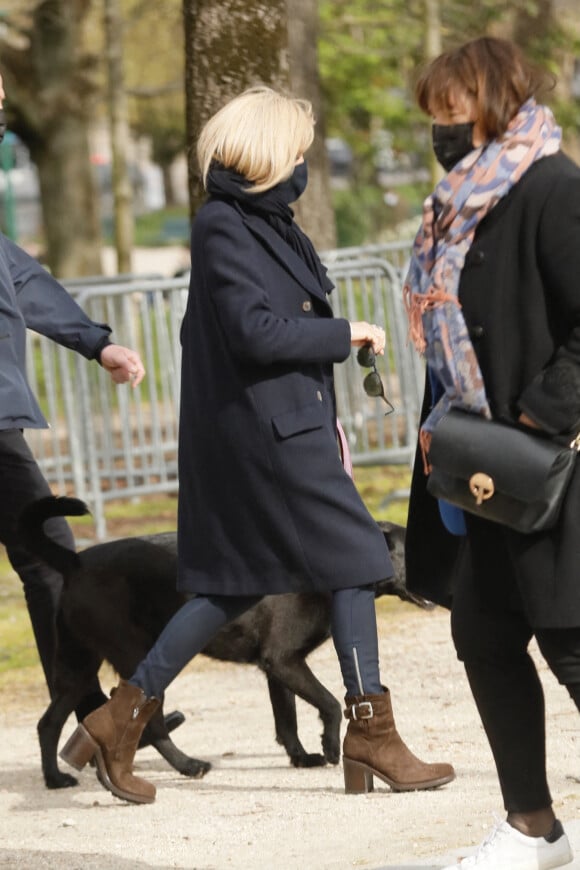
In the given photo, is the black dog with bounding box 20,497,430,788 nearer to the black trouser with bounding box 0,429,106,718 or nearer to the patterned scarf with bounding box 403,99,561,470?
the black trouser with bounding box 0,429,106,718

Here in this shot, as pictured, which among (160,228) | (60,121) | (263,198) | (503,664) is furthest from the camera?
(160,228)

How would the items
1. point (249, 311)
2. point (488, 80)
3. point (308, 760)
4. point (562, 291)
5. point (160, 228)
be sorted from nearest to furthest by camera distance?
1. point (562, 291)
2. point (488, 80)
3. point (249, 311)
4. point (308, 760)
5. point (160, 228)

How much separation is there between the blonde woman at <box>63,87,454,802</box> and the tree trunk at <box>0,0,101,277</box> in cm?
1564

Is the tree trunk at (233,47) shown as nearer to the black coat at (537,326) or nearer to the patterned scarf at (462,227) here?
the patterned scarf at (462,227)

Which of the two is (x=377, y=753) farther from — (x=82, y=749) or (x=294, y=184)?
(x=294, y=184)

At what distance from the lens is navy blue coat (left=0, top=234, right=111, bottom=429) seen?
210 inches

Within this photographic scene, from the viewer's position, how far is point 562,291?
3.27 m

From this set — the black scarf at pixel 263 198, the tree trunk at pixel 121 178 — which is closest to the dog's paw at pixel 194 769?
the black scarf at pixel 263 198

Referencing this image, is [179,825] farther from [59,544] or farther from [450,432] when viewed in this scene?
[450,432]

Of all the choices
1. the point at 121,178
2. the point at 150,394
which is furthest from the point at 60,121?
the point at 150,394

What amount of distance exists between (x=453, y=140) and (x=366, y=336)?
130 centimetres

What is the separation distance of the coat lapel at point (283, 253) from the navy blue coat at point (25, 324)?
95 centimetres

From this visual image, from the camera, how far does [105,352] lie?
5316 mm

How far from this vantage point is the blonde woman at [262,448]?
452 cm
